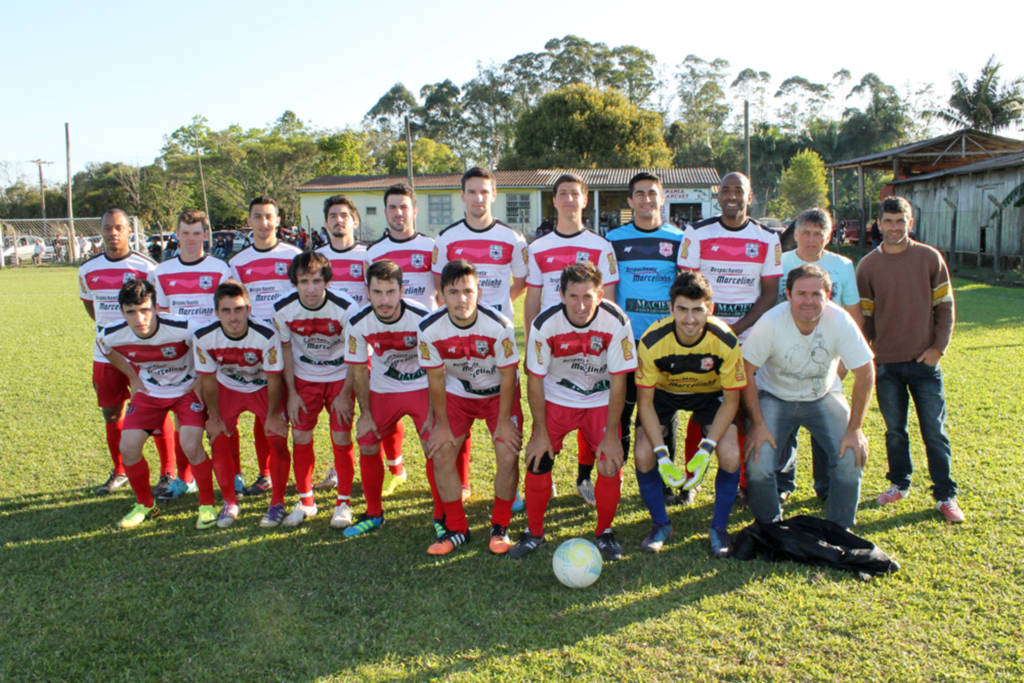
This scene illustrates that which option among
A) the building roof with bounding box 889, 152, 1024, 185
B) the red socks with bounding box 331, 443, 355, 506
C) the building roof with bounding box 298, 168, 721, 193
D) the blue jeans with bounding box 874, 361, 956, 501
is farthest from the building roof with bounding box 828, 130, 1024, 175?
the red socks with bounding box 331, 443, 355, 506

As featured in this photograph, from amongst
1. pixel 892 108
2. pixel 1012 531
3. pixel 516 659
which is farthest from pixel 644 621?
pixel 892 108

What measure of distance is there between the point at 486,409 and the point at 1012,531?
3.16 metres

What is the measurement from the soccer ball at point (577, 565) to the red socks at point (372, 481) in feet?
4.41

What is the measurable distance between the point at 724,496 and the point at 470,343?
1.75 meters

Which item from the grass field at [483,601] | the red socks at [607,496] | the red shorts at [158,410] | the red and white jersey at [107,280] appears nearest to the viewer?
the grass field at [483,601]

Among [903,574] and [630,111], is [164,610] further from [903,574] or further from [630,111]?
[630,111]

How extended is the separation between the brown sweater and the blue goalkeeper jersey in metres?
1.35

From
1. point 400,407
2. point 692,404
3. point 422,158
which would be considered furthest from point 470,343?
point 422,158

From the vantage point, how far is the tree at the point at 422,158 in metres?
53.7

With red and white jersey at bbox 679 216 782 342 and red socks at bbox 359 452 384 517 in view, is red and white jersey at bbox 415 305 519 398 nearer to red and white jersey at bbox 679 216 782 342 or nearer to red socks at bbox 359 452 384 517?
red socks at bbox 359 452 384 517

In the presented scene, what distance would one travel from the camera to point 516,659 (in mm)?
2926

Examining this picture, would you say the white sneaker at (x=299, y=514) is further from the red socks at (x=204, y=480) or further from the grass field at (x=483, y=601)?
the red socks at (x=204, y=480)

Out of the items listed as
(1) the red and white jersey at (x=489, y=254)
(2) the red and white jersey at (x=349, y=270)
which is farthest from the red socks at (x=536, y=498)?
(2) the red and white jersey at (x=349, y=270)

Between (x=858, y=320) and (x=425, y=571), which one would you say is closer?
(x=425, y=571)
